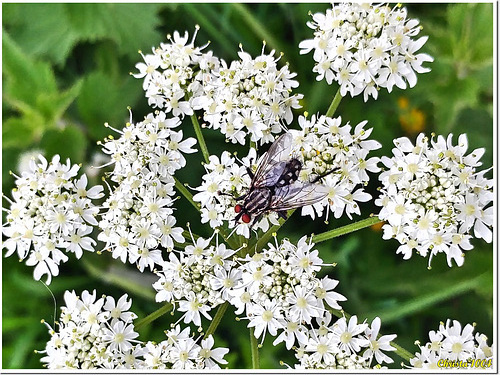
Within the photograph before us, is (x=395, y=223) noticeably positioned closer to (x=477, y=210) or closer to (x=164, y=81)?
(x=477, y=210)

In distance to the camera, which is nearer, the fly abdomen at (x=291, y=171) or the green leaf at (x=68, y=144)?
the fly abdomen at (x=291, y=171)

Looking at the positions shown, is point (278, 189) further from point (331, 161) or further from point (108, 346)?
point (108, 346)

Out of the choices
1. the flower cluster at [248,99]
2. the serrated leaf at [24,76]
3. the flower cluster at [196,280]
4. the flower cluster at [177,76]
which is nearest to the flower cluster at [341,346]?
the flower cluster at [196,280]

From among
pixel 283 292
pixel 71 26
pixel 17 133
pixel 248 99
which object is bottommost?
pixel 283 292

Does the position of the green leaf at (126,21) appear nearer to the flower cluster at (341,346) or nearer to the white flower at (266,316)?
the white flower at (266,316)

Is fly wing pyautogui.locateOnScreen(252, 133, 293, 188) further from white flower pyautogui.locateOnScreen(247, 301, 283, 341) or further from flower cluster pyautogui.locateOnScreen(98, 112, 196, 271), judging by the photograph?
white flower pyautogui.locateOnScreen(247, 301, 283, 341)

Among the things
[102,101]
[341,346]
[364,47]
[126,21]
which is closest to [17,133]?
[102,101]
